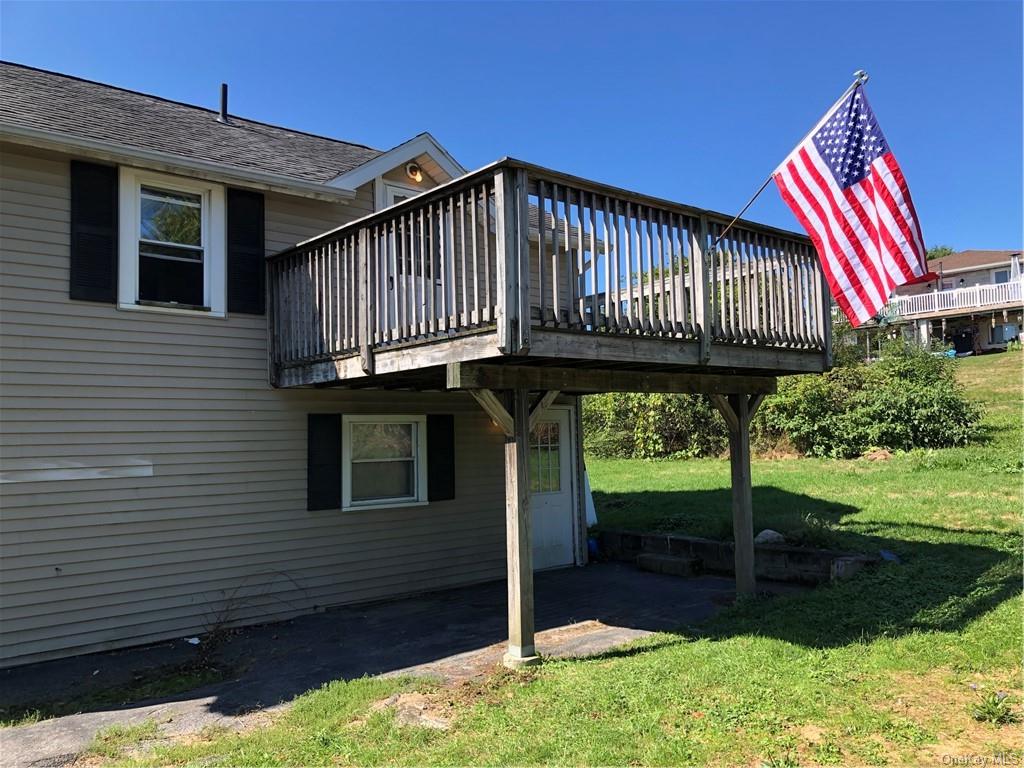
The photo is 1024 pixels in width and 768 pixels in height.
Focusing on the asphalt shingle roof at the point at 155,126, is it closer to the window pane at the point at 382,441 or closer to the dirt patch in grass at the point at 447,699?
the window pane at the point at 382,441

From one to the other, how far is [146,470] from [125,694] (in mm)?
2185

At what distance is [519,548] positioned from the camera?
5.59 m

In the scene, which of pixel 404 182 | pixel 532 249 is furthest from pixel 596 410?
pixel 404 182

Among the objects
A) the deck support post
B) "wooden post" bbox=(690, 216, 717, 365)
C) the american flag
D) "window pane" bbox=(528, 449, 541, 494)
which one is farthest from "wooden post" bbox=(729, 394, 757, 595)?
"window pane" bbox=(528, 449, 541, 494)

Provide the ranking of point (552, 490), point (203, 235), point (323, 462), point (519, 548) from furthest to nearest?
point (552, 490) < point (323, 462) < point (203, 235) < point (519, 548)

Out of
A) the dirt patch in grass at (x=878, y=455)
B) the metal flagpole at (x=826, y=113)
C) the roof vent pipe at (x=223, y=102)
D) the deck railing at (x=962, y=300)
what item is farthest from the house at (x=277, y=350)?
the deck railing at (x=962, y=300)

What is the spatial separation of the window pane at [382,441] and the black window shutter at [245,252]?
6.03ft

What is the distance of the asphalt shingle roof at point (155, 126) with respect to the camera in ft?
22.3

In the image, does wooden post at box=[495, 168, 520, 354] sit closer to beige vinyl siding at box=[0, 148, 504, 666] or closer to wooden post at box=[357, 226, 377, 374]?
wooden post at box=[357, 226, 377, 374]

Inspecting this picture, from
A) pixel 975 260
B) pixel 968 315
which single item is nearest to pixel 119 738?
pixel 968 315

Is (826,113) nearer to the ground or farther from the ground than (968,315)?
nearer to the ground

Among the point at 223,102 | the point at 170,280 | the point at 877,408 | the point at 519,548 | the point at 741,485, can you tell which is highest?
the point at 223,102

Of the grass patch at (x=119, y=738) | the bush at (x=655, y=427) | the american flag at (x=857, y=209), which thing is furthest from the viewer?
the bush at (x=655, y=427)

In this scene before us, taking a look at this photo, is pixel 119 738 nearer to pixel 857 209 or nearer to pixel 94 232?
pixel 94 232
